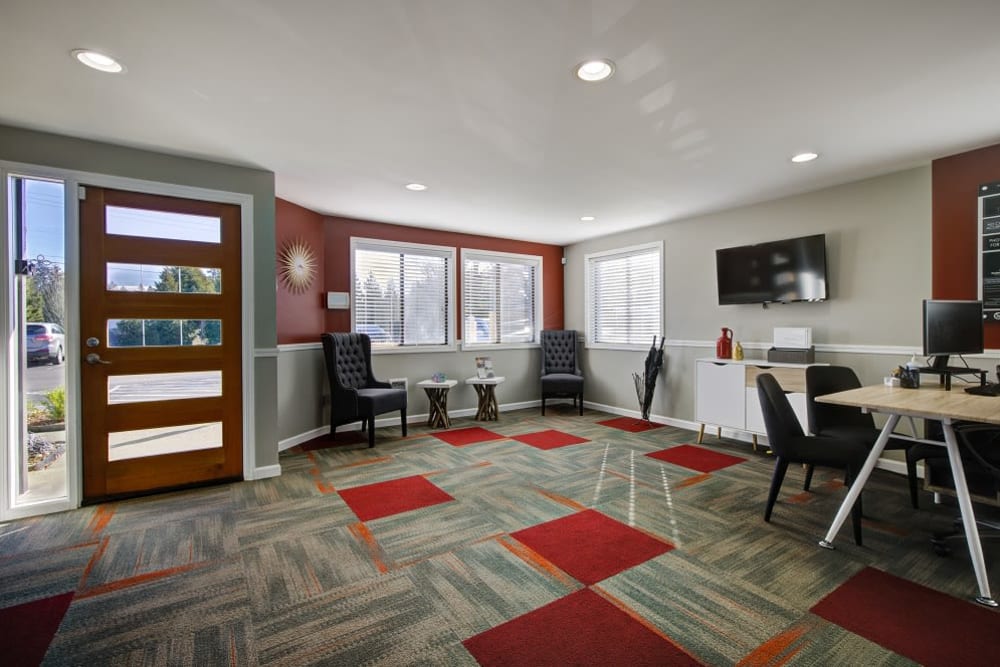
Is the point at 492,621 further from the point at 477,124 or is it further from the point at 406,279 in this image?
the point at 406,279

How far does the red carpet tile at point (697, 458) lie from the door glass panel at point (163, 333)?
13.1 feet

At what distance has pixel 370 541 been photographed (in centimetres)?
265

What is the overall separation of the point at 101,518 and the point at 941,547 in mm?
5086

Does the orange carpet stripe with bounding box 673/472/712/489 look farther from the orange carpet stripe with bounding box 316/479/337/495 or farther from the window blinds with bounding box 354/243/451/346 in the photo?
the window blinds with bounding box 354/243/451/346

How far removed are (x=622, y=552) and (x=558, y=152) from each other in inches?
107

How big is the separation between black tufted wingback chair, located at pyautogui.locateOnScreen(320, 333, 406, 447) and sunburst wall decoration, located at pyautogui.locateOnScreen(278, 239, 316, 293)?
0.63 metres

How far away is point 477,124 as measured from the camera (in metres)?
2.90

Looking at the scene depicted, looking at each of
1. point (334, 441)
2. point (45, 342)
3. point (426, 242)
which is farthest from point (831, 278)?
point (45, 342)

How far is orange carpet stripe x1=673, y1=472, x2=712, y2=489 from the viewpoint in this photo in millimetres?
3537

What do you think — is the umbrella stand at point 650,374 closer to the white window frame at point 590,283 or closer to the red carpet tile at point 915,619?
the white window frame at point 590,283

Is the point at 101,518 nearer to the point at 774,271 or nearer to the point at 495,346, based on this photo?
the point at 495,346

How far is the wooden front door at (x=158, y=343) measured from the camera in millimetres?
3234

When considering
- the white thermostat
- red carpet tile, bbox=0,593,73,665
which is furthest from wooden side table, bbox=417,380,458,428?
red carpet tile, bbox=0,593,73,665

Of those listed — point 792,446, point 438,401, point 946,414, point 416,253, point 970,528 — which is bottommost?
point 970,528
